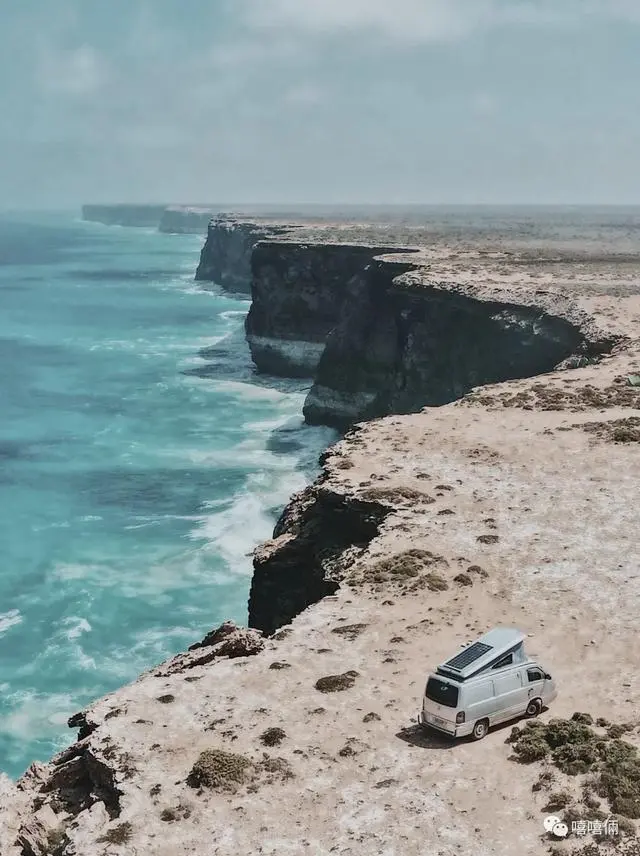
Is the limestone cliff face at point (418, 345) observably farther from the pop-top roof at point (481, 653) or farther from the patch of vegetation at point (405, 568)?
the pop-top roof at point (481, 653)

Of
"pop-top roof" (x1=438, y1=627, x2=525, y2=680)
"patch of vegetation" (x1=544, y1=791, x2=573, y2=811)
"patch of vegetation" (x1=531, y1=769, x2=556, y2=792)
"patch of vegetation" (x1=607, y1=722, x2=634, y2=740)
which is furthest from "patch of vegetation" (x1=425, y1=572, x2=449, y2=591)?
"patch of vegetation" (x1=544, y1=791, x2=573, y2=811)

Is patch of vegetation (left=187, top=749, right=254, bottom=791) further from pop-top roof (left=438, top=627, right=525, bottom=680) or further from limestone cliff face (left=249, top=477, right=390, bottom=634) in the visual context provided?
limestone cliff face (left=249, top=477, right=390, bottom=634)

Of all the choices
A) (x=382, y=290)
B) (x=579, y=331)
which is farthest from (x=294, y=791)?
(x=382, y=290)

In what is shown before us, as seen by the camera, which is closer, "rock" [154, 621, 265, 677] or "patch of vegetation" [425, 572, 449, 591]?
"rock" [154, 621, 265, 677]

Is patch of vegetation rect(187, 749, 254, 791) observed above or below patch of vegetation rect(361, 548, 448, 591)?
below

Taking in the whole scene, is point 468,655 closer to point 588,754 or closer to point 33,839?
point 588,754
